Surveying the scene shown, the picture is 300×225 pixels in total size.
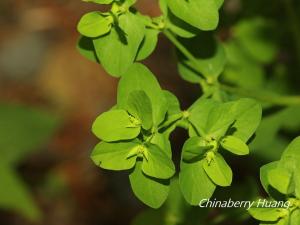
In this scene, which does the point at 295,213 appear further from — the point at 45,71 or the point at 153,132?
the point at 45,71

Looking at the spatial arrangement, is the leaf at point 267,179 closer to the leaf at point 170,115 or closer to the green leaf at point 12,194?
the leaf at point 170,115

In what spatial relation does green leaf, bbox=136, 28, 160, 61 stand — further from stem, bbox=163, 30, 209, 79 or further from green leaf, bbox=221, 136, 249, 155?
green leaf, bbox=221, 136, 249, 155

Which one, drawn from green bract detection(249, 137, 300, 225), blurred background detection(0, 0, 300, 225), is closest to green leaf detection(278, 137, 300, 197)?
green bract detection(249, 137, 300, 225)

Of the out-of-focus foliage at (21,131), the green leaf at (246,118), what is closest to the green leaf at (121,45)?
the green leaf at (246,118)

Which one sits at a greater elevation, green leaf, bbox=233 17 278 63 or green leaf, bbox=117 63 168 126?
green leaf, bbox=117 63 168 126

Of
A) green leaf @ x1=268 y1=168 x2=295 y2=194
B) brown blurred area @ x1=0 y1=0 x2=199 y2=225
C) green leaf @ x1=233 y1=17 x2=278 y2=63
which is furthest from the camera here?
brown blurred area @ x1=0 y1=0 x2=199 y2=225
